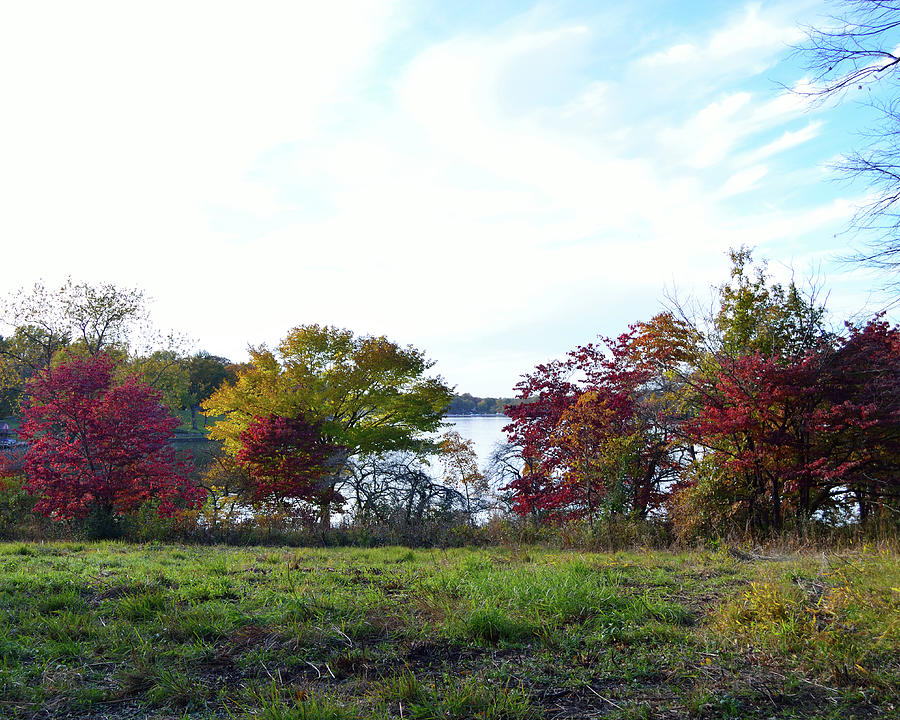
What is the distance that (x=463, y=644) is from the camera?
423 cm

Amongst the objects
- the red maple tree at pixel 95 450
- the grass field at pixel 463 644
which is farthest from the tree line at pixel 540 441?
the grass field at pixel 463 644

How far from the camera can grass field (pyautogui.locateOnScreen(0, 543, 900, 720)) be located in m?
3.40

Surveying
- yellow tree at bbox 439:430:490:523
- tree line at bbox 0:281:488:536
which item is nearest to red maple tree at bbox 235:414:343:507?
tree line at bbox 0:281:488:536

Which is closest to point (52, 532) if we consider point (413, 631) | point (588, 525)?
point (588, 525)

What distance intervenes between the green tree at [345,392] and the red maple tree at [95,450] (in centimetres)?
492

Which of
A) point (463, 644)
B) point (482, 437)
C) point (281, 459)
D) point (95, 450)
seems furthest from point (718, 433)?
point (482, 437)

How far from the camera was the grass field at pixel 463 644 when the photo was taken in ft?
11.1

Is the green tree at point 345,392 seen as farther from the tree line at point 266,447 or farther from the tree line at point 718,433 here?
the tree line at point 718,433

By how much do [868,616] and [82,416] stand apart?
13.9 metres

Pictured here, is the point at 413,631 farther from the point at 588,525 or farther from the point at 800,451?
the point at 800,451

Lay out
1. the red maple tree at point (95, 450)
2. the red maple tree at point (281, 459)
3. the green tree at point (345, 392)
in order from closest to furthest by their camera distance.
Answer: the red maple tree at point (95, 450) → the red maple tree at point (281, 459) → the green tree at point (345, 392)

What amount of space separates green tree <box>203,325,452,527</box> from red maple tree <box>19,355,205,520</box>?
16.1 feet

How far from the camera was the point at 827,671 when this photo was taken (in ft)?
11.8

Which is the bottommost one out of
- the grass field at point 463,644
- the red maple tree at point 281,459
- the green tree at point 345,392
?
the grass field at point 463,644
